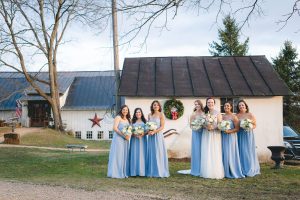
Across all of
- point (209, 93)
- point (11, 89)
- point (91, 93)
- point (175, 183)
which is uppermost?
point (11, 89)

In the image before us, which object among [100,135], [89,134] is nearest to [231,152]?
[100,135]

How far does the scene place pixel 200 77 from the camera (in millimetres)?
15250

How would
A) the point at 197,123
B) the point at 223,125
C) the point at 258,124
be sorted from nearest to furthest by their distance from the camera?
the point at 223,125 → the point at 197,123 → the point at 258,124

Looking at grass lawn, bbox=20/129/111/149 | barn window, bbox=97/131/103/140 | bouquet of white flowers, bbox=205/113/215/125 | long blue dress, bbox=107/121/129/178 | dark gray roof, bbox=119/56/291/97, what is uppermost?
dark gray roof, bbox=119/56/291/97

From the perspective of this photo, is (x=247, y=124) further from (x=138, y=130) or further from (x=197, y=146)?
(x=138, y=130)

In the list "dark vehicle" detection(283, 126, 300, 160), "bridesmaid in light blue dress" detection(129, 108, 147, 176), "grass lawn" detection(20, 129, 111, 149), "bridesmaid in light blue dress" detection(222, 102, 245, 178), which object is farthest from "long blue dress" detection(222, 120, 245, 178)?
"grass lawn" detection(20, 129, 111, 149)

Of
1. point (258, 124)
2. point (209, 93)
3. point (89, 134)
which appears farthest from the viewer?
point (89, 134)

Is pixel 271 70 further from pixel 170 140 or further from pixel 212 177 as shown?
pixel 212 177

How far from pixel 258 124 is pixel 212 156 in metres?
4.92

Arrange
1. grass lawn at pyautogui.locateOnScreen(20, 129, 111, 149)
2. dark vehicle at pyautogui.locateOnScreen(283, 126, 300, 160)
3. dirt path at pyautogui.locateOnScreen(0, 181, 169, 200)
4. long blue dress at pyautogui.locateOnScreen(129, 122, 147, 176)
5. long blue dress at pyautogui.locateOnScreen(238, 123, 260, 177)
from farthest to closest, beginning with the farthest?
grass lawn at pyautogui.locateOnScreen(20, 129, 111, 149) < dark vehicle at pyautogui.locateOnScreen(283, 126, 300, 160) < long blue dress at pyautogui.locateOnScreen(238, 123, 260, 177) < long blue dress at pyautogui.locateOnScreen(129, 122, 147, 176) < dirt path at pyautogui.locateOnScreen(0, 181, 169, 200)

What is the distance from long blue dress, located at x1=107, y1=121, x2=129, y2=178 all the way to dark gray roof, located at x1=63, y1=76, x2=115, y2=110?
26074 millimetres

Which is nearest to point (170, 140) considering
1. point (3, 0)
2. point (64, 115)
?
point (3, 0)

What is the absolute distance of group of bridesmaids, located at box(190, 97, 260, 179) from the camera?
1019cm

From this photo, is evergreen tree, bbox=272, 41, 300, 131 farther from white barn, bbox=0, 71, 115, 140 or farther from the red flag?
the red flag
